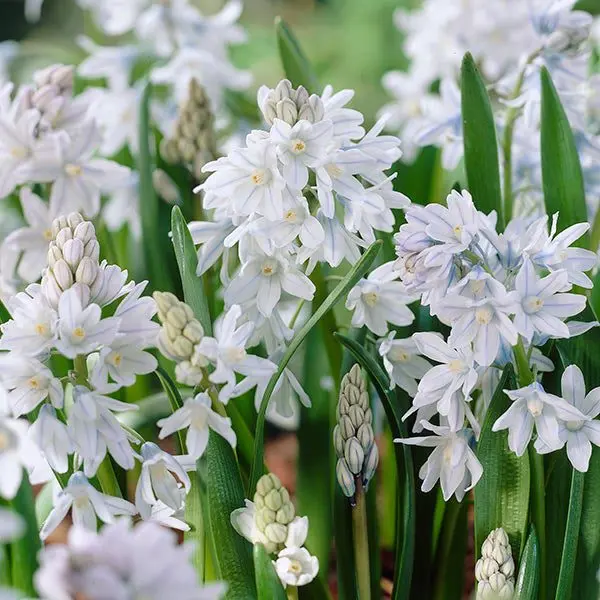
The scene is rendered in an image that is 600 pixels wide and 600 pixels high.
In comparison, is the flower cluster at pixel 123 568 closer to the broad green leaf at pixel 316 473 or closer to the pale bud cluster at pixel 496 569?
the pale bud cluster at pixel 496 569

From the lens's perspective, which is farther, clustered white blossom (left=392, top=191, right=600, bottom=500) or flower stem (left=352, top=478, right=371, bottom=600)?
flower stem (left=352, top=478, right=371, bottom=600)

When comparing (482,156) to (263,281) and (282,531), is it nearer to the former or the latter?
(263,281)

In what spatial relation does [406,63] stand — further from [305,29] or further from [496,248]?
[496,248]

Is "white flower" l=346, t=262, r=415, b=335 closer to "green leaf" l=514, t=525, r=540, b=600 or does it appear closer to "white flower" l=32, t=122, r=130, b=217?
"green leaf" l=514, t=525, r=540, b=600

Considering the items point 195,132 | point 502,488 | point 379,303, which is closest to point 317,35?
point 195,132

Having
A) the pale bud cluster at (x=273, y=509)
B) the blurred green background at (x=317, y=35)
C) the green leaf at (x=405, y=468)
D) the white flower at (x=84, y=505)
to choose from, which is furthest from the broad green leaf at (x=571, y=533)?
the blurred green background at (x=317, y=35)

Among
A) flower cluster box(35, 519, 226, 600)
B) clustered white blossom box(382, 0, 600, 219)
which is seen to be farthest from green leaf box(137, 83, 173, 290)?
flower cluster box(35, 519, 226, 600)
